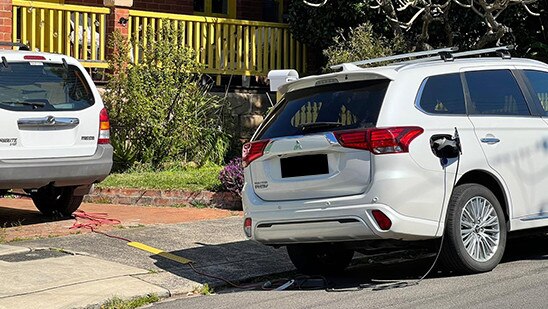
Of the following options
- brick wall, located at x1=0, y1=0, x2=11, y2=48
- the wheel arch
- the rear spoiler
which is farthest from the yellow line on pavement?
brick wall, located at x1=0, y1=0, x2=11, y2=48

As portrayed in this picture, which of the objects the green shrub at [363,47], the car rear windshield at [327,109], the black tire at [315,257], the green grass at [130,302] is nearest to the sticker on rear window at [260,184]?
the car rear windshield at [327,109]

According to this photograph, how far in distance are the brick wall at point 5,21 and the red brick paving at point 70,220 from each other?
2678 mm

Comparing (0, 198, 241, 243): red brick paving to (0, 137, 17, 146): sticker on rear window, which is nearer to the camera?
(0, 137, 17, 146): sticker on rear window

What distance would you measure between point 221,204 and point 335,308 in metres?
5.40

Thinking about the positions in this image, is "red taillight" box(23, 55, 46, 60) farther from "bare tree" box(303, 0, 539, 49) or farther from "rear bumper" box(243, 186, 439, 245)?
"bare tree" box(303, 0, 539, 49)

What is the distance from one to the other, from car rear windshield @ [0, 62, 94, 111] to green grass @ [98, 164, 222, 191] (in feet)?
7.99

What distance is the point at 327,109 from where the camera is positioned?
860 cm

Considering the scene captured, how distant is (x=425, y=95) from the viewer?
27.9ft

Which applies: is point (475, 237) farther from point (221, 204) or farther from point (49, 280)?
point (221, 204)

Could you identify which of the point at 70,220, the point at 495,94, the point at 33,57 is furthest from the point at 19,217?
the point at 495,94

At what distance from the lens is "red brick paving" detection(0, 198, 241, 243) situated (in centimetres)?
1098

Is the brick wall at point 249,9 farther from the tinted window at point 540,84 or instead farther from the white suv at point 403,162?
the tinted window at point 540,84

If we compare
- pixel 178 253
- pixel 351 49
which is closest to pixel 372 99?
pixel 178 253

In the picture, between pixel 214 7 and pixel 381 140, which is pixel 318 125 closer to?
pixel 381 140
